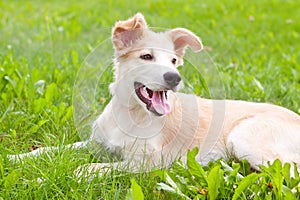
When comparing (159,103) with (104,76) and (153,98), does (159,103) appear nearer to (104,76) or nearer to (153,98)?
(153,98)

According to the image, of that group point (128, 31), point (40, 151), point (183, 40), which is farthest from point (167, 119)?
point (40, 151)

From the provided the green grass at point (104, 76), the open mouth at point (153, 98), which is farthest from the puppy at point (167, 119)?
the green grass at point (104, 76)

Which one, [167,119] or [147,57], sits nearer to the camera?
[147,57]

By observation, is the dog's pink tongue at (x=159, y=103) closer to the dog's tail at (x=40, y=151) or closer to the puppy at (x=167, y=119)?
the puppy at (x=167, y=119)

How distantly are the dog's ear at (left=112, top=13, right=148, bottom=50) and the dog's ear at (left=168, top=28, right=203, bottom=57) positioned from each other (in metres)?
0.21

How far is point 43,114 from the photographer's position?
4.02 metres

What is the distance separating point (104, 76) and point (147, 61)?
4.15 feet

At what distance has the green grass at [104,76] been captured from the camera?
9.75 feet

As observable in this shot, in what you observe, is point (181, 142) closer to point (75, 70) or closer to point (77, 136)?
point (77, 136)

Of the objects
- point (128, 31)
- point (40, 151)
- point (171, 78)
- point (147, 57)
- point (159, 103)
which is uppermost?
point (128, 31)

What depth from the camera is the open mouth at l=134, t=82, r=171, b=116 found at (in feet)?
10.9

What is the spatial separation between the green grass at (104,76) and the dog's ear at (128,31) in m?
0.75

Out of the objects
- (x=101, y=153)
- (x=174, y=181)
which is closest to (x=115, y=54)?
(x=101, y=153)

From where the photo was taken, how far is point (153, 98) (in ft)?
11.0
